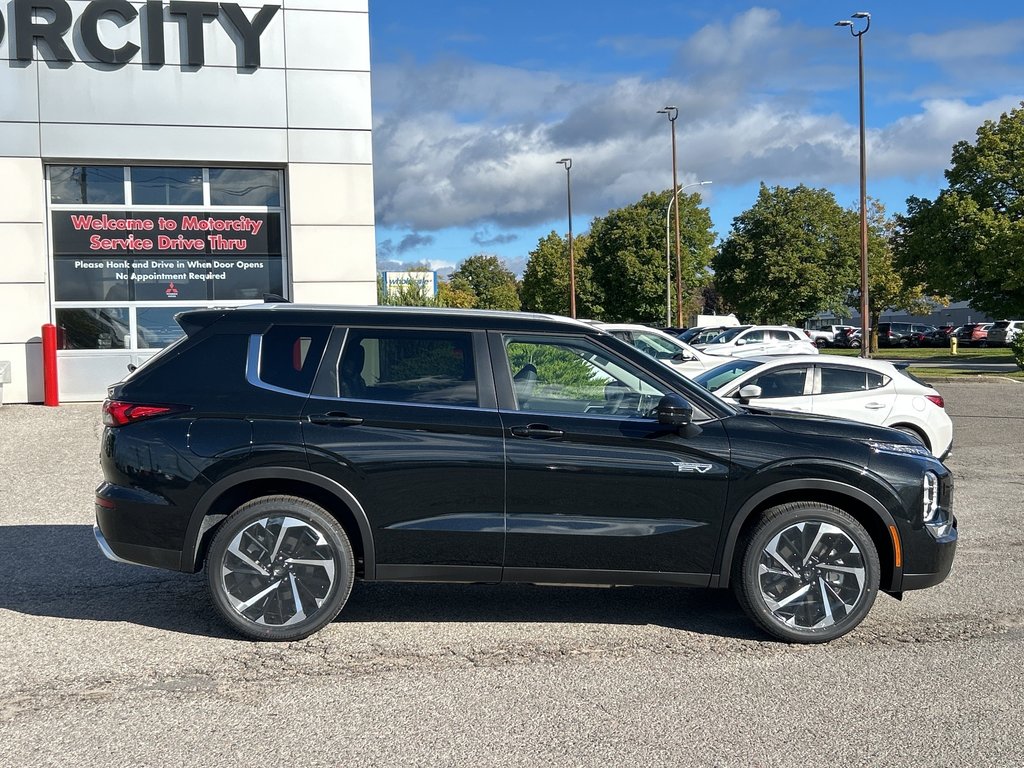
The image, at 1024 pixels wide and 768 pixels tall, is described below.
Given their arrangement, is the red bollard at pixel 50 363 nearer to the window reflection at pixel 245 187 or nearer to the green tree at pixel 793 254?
the window reflection at pixel 245 187

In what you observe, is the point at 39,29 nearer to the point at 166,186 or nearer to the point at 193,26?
the point at 193,26

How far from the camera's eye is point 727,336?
31.9 meters

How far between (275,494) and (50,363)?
13.6 meters

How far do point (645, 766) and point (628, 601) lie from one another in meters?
2.41

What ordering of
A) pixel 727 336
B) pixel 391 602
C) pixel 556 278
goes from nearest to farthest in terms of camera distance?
1. pixel 391 602
2. pixel 727 336
3. pixel 556 278

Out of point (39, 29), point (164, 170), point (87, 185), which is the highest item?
point (39, 29)

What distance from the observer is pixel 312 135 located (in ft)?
59.9

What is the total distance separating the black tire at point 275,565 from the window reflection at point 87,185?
14434 mm

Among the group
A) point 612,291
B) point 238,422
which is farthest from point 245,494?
point 612,291

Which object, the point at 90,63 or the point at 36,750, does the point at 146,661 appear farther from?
the point at 90,63

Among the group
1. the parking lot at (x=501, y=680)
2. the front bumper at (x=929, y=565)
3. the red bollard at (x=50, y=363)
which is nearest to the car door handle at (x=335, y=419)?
the parking lot at (x=501, y=680)

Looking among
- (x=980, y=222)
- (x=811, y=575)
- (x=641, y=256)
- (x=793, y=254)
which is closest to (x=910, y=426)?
(x=811, y=575)

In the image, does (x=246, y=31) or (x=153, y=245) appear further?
(x=153, y=245)

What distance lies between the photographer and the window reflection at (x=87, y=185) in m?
17.7
